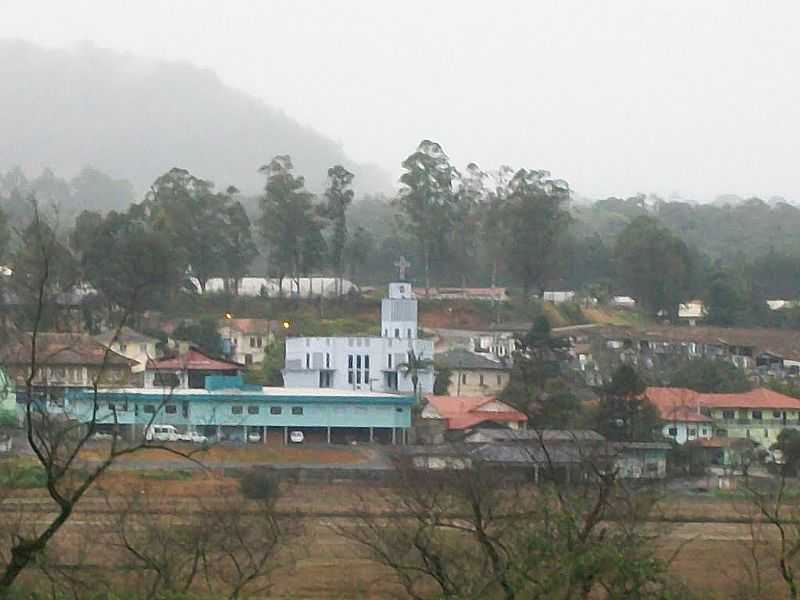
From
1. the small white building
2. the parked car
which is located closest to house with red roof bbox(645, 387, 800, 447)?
the parked car

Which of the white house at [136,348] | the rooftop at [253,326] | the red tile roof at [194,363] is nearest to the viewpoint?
the red tile roof at [194,363]

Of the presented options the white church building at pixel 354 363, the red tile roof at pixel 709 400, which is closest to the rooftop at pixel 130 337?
the white church building at pixel 354 363

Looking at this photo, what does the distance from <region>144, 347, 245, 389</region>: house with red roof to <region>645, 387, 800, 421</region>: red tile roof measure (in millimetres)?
7572

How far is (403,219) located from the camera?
41.3 m

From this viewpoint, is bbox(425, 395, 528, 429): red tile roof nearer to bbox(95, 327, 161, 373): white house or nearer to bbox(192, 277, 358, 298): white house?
bbox(95, 327, 161, 373): white house

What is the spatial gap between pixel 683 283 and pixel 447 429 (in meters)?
14.0

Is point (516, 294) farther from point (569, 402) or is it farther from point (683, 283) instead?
point (569, 402)

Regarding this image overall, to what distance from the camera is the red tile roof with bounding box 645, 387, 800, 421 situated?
26.2 m

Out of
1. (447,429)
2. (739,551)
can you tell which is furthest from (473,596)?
(447,429)

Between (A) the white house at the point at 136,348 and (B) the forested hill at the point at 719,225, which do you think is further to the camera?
(B) the forested hill at the point at 719,225

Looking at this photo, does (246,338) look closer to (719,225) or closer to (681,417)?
(681,417)

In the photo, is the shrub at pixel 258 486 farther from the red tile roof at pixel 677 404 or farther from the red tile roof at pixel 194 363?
the red tile roof at pixel 677 404

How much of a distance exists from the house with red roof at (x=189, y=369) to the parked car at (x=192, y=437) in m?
2.34

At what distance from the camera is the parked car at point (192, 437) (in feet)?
76.5
